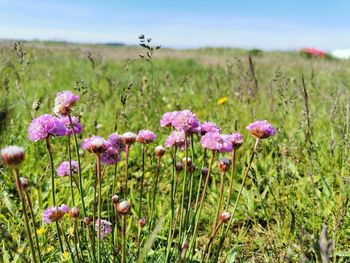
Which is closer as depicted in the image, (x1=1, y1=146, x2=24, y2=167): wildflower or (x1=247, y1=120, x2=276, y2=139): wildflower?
(x1=1, y1=146, x2=24, y2=167): wildflower

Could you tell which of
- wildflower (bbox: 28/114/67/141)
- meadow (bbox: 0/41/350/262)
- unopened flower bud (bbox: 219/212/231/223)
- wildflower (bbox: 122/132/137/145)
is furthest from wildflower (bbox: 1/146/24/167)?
unopened flower bud (bbox: 219/212/231/223)

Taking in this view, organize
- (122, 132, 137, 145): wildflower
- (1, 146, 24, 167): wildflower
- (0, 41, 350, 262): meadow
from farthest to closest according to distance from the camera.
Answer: (0, 41, 350, 262): meadow → (122, 132, 137, 145): wildflower → (1, 146, 24, 167): wildflower

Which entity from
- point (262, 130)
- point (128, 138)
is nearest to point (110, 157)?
point (128, 138)

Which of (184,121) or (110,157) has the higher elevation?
(184,121)

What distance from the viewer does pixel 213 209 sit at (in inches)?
108

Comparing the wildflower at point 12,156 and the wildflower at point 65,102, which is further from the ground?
the wildflower at point 65,102

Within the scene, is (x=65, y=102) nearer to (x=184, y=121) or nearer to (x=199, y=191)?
(x=184, y=121)

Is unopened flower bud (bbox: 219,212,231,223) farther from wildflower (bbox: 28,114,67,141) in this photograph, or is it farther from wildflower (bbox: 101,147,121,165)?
wildflower (bbox: 28,114,67,141)

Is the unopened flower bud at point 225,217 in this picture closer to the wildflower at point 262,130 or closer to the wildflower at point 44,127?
the wildflower at point 262,130

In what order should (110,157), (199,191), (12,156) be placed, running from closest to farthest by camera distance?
(12,156) < (199,191) < (110,157)

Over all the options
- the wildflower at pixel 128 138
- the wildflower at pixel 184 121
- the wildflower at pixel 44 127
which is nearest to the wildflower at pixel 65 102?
the wildflower at pixel 44 127

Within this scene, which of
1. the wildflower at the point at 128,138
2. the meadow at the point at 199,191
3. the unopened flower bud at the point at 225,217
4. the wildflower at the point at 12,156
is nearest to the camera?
the wildflower at the point at 12,156

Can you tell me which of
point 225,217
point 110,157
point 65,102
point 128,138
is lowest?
point 225,217

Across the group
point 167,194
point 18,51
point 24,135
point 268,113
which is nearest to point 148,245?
point 167,194
